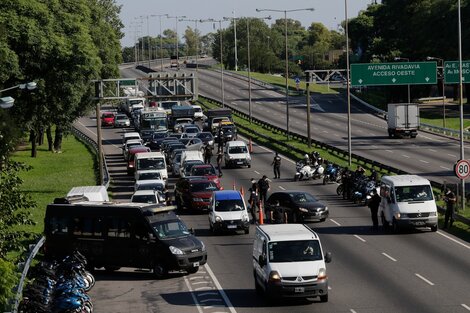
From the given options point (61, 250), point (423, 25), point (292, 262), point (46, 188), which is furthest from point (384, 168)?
point (423, 25)

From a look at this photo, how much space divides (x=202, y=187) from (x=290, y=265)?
22.1m

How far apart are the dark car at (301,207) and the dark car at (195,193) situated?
4.91m

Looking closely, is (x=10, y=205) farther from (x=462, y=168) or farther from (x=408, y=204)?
(x=462, y=168)

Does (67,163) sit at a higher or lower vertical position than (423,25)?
lower

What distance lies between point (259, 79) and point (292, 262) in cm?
14091

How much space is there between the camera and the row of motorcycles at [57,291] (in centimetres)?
2531

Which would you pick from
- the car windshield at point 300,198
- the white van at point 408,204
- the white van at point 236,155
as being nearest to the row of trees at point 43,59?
the white van at point 236,155

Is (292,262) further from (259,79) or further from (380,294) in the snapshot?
(259,79)

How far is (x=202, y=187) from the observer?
50031 mm

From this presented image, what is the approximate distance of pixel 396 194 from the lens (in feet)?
135

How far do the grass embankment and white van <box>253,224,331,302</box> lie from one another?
1845 centimetres

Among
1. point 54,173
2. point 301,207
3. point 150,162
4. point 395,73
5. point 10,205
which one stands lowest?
point 54,173

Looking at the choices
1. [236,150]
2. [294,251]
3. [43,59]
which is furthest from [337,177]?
[294,251]

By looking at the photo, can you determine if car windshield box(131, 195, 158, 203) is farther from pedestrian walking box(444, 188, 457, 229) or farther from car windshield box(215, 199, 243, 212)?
pedestrian walking box(444, 188, 457, 229)
